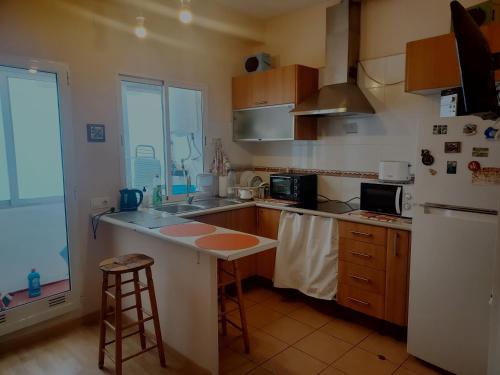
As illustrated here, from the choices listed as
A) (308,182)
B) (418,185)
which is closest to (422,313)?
(418,185)

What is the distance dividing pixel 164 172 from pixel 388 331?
2.38 metres

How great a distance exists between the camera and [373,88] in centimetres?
302

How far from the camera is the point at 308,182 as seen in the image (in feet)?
11.0

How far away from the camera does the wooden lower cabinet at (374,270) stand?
7.94 ft

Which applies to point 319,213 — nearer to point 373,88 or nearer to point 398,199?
point 398,199

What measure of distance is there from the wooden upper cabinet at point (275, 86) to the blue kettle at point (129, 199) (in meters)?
1.52

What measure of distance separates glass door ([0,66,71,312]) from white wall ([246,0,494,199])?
2259 millimetres

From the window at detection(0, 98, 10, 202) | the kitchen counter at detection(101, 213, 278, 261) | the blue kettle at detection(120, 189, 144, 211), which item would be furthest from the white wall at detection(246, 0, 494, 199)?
the window at detection(0, 98, 10, 202)

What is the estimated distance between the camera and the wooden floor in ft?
7.14

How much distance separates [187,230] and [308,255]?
120cm

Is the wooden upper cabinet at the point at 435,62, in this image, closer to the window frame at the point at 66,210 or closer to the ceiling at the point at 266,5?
the ceiling at the point at 266,5

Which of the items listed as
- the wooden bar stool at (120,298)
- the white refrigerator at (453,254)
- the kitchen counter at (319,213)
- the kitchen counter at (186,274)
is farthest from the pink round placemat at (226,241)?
the white refrigerator at (453,254)

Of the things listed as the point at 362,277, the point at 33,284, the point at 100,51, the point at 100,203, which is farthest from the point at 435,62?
the point at 33,284

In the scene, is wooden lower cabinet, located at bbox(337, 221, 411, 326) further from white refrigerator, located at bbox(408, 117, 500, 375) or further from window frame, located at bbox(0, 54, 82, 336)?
window frame, located at bbox(0, 54, 82, 336)
